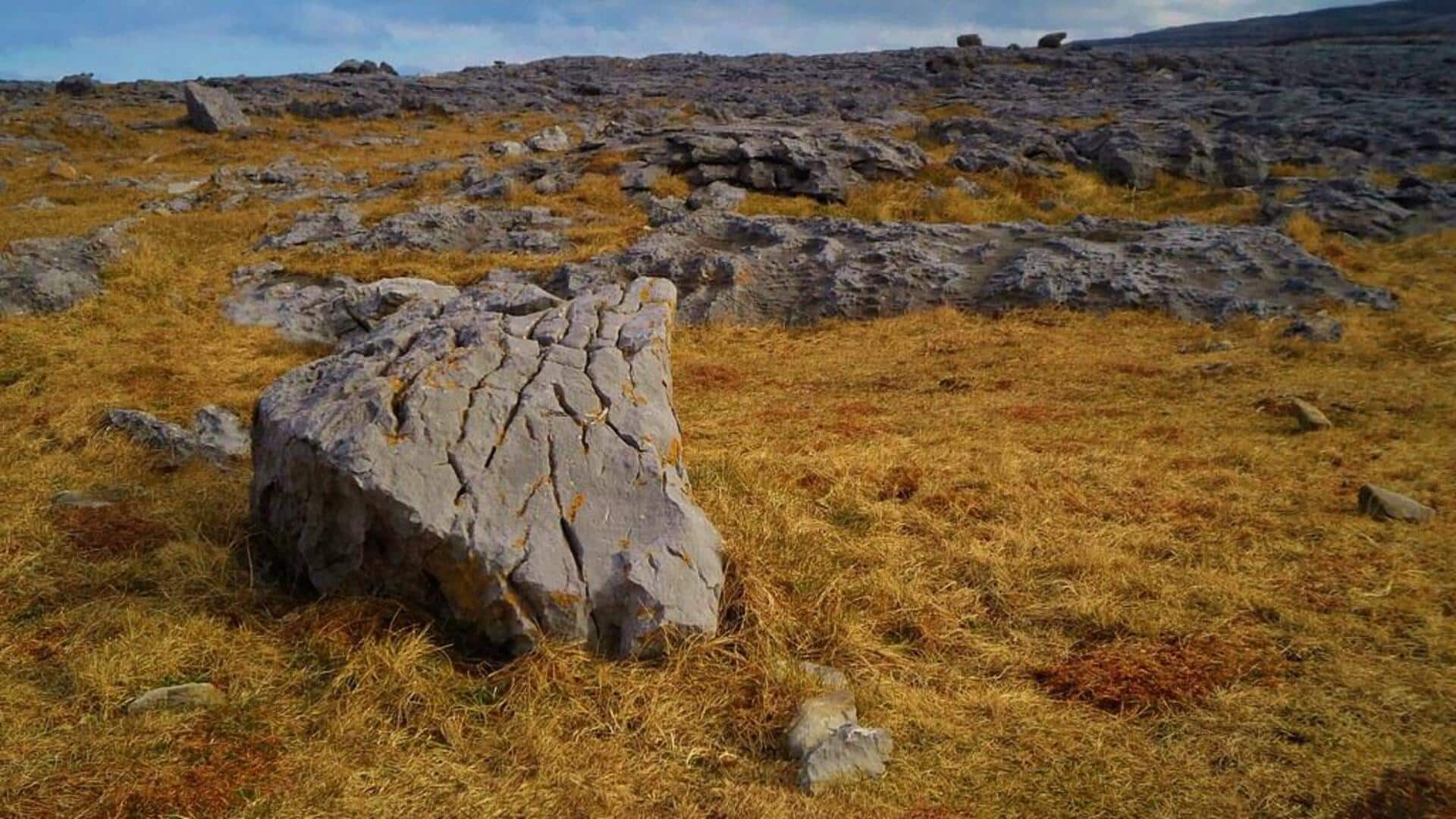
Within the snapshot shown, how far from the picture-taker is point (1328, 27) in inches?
3509

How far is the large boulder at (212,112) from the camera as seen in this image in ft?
119

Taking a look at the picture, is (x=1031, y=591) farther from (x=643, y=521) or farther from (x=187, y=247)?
(x=187, y=247)

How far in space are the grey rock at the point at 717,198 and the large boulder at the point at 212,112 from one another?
2509 centimetres

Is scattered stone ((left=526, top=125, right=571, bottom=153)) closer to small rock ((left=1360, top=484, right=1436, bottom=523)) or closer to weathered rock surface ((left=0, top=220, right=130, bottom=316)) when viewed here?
weathered rock surface ((left=0, top=220, right=130, bottom=316))

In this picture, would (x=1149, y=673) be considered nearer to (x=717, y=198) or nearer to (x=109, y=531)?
(x=109, y=531)

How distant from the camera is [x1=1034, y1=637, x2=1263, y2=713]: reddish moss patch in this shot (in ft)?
15.7

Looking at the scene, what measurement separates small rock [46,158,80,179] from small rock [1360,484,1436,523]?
3115cm

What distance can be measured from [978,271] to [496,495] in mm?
12058

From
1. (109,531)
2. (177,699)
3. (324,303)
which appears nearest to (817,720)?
(177,699)

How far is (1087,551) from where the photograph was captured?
6184 millimetres

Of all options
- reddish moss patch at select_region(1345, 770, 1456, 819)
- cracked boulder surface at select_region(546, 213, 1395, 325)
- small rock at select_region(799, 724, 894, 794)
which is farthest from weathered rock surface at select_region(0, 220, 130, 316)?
reddish moss patch at select_region(1345, 770, 1456, 819)

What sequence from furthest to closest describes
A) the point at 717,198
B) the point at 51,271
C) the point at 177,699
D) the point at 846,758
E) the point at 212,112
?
1. the point at 212,112
2. the point at 717,198
3. the point at 51,271
4. the point at 177,699
5. the point at 846,758

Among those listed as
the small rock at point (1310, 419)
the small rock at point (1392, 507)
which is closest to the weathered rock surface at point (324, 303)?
the small rock at point (1310, 419)

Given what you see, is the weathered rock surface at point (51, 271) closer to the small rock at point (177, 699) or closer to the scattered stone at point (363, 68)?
the small rock at point (177, 699)
